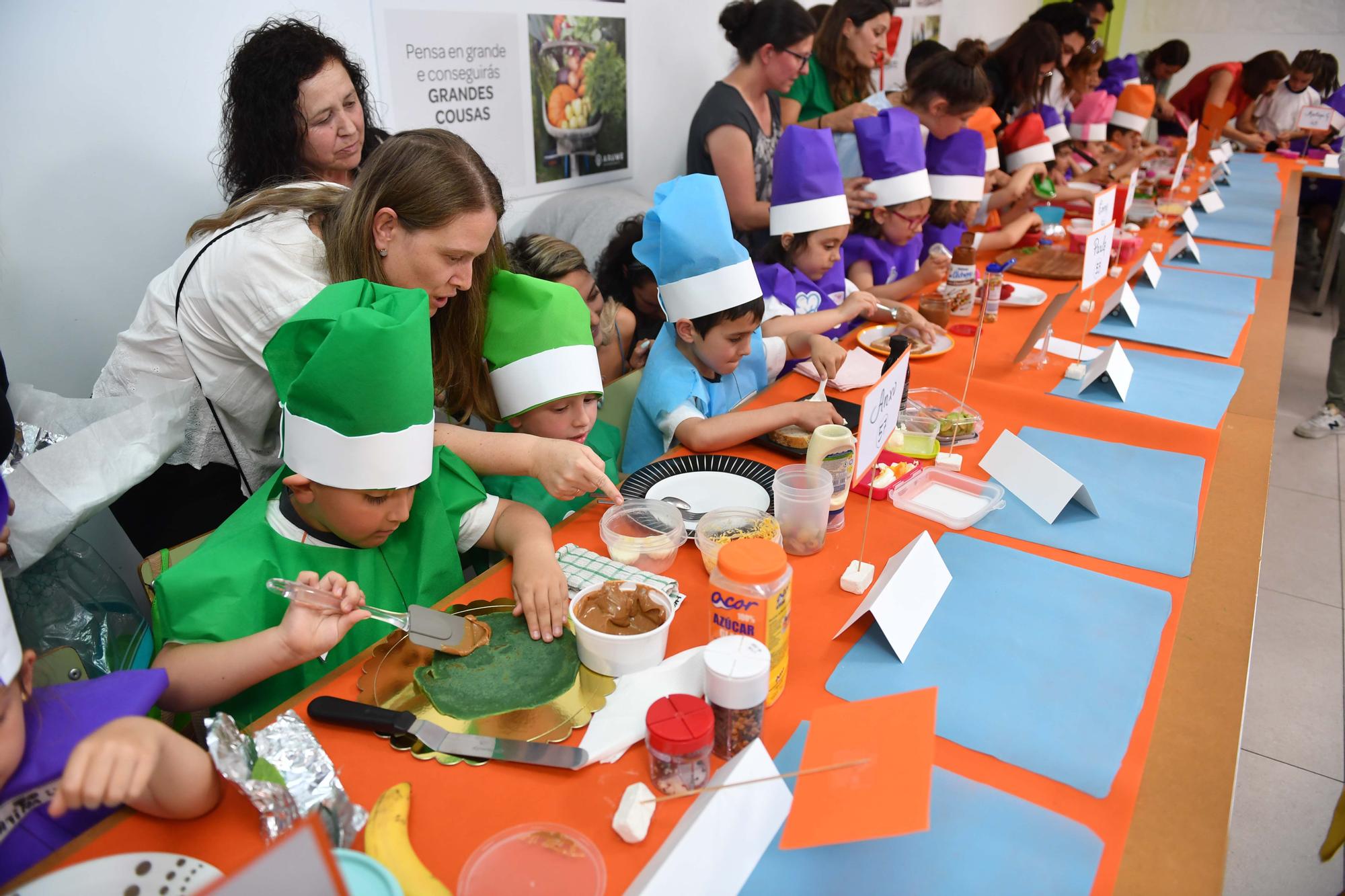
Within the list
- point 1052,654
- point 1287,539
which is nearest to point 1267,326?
point 1287,539

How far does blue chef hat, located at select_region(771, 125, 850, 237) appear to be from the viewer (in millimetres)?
A: 2248

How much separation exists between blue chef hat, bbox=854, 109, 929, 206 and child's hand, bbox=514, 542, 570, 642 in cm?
205

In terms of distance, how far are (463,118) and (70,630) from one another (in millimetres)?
1963

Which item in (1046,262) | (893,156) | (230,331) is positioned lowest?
(1046,262)

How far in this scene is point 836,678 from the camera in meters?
1.01

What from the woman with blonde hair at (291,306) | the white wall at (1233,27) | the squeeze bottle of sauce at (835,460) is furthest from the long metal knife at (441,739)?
the white wall at (1233,27)

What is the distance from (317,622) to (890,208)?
242 centimetres

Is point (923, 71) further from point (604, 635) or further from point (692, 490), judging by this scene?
point (604, 635)

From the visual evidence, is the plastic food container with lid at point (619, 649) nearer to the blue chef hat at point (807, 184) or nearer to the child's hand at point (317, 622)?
the child's hand at point (317, 622)

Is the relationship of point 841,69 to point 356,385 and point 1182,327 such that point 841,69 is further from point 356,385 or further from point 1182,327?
point 356,385

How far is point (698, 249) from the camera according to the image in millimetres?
1729

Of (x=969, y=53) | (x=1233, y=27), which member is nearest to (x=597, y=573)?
(x=969, y=53)

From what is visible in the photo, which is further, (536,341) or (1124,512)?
(536,341)

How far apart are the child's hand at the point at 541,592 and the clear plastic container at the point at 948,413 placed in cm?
86
